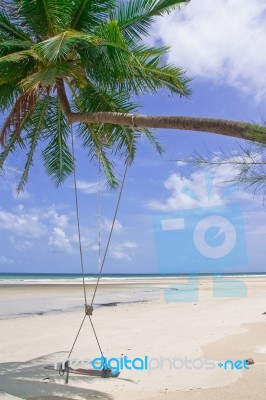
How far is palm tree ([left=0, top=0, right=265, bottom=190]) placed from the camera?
5.83 meters

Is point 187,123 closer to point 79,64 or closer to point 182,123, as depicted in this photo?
point 182,123

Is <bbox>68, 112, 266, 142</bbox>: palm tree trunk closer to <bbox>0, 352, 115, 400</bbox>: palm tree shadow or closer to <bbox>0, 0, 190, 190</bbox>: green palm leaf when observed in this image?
<bbox>0, 0, 190, 190</bbox>: green palm leaf

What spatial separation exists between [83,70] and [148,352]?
4788mm

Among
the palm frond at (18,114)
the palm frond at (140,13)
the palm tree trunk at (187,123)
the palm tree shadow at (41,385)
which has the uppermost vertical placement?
the palm frond at (140,13)

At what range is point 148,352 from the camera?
7773mm

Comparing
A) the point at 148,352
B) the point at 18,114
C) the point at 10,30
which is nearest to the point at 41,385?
the point at 148,352

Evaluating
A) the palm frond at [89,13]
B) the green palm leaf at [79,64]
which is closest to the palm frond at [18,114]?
the green palm leaf at [79,64]

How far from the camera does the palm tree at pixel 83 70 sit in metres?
5.83

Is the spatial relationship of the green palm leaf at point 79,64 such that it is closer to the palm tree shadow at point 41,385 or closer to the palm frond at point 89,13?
the palm frond at point 89,13

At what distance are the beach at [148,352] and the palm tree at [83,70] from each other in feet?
10.5

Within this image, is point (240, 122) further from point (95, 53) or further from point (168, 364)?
point (168, 364)

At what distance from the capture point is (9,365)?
7.14m

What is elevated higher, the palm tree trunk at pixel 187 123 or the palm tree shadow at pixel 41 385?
the palm tree trunk at pixel 187 123

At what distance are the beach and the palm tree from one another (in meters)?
3.21
